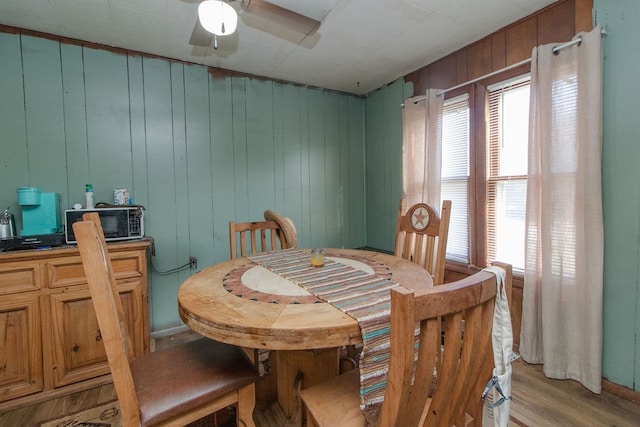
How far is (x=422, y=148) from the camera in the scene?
110 inches

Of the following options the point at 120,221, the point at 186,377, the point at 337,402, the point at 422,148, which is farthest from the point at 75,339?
the point at 422,148

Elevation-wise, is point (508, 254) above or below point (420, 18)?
below

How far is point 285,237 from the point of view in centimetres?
226

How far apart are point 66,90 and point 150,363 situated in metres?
2.23

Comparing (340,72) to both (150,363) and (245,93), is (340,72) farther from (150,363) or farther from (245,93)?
(150,363)

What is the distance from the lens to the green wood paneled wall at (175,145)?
7.01 ft

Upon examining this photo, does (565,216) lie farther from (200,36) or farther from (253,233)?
(200,36)

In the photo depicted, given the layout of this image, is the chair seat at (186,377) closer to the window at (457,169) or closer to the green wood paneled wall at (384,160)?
the window at (457,169)

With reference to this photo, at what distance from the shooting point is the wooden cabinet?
1.71 meters

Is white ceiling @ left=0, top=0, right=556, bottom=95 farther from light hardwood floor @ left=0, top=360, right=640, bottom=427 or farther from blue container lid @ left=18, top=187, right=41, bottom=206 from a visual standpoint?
light hardwood floor @ left=0, top=360, right=640, bottom=427

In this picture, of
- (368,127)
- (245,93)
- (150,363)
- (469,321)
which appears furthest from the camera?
(368,127)

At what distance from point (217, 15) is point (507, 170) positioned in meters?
2.20

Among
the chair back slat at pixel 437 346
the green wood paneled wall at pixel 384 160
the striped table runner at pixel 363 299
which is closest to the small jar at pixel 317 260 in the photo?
the striped table runner at pixel 363 299

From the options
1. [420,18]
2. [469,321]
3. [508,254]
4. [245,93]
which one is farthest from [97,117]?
[508,254]
